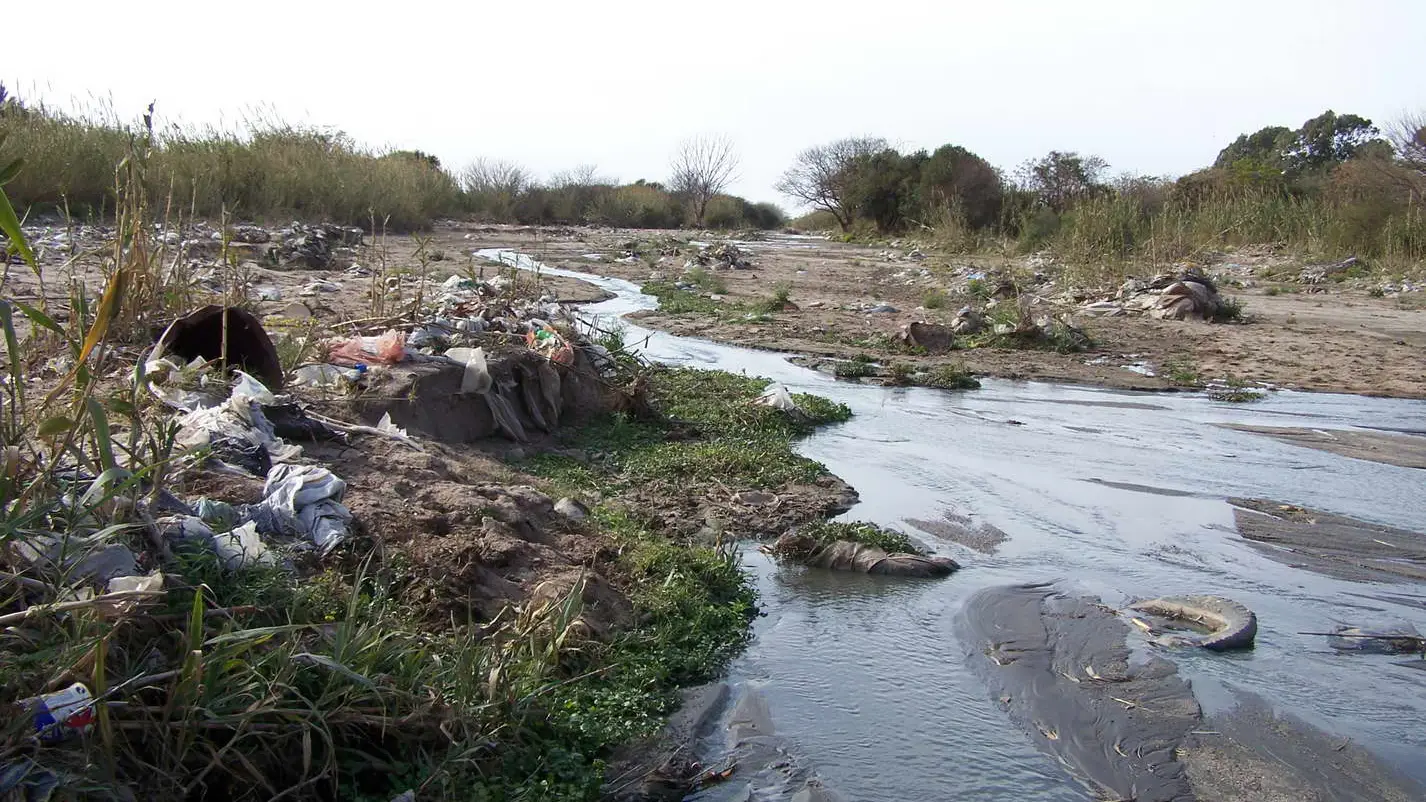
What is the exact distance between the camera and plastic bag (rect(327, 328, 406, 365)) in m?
5.87

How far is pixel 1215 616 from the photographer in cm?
430

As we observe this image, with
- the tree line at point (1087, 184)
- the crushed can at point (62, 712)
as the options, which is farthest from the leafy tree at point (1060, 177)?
the crushed can at point (62, 712)

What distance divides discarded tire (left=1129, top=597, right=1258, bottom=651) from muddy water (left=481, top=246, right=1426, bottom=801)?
3.0 inches

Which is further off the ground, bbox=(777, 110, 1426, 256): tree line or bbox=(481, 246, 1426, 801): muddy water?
bbox=(777, 110, 1426, 256): tree line

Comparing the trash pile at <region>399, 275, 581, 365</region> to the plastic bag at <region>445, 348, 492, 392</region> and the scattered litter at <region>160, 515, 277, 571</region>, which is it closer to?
the plastic bag at <region>445, 348, 492, 392</region>

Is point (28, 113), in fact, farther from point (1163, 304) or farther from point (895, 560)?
point (1163, 304)

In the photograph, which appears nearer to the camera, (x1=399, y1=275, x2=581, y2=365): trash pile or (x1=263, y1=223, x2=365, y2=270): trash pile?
(x1=399, y1=275, x2=581, y2=365): trash pile

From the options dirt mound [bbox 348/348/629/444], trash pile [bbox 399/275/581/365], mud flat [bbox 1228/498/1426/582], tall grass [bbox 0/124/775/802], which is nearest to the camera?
tall grass [bbox 0/124/775/802]

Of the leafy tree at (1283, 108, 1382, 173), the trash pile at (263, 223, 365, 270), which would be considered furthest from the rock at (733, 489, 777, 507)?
the leafy tree at (1283, 108, 1382, 173)

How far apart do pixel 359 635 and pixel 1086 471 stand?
5.42m

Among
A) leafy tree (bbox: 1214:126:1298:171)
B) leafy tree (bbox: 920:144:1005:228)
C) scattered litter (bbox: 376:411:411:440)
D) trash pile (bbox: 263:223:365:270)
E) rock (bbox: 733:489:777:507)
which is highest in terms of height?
leafy tree (bbox: 1214:126:1298:171)

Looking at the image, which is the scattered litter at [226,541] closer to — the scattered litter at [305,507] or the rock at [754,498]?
the scattered litter at [305,507]

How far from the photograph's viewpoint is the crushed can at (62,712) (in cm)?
208

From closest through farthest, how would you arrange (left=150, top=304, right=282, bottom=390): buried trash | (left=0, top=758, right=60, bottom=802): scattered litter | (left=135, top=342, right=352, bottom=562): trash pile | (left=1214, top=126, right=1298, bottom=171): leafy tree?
1. (left=0, top=758, right=60, bottom=802): scattered litter
2. (left=135, top=342, right=352, bottom=562): trash pile
3. (left=150, top=304, right=282, bottom=390): buried trash
4. (left=1214, top=126, right=1298, bottom=171): leafy tree
